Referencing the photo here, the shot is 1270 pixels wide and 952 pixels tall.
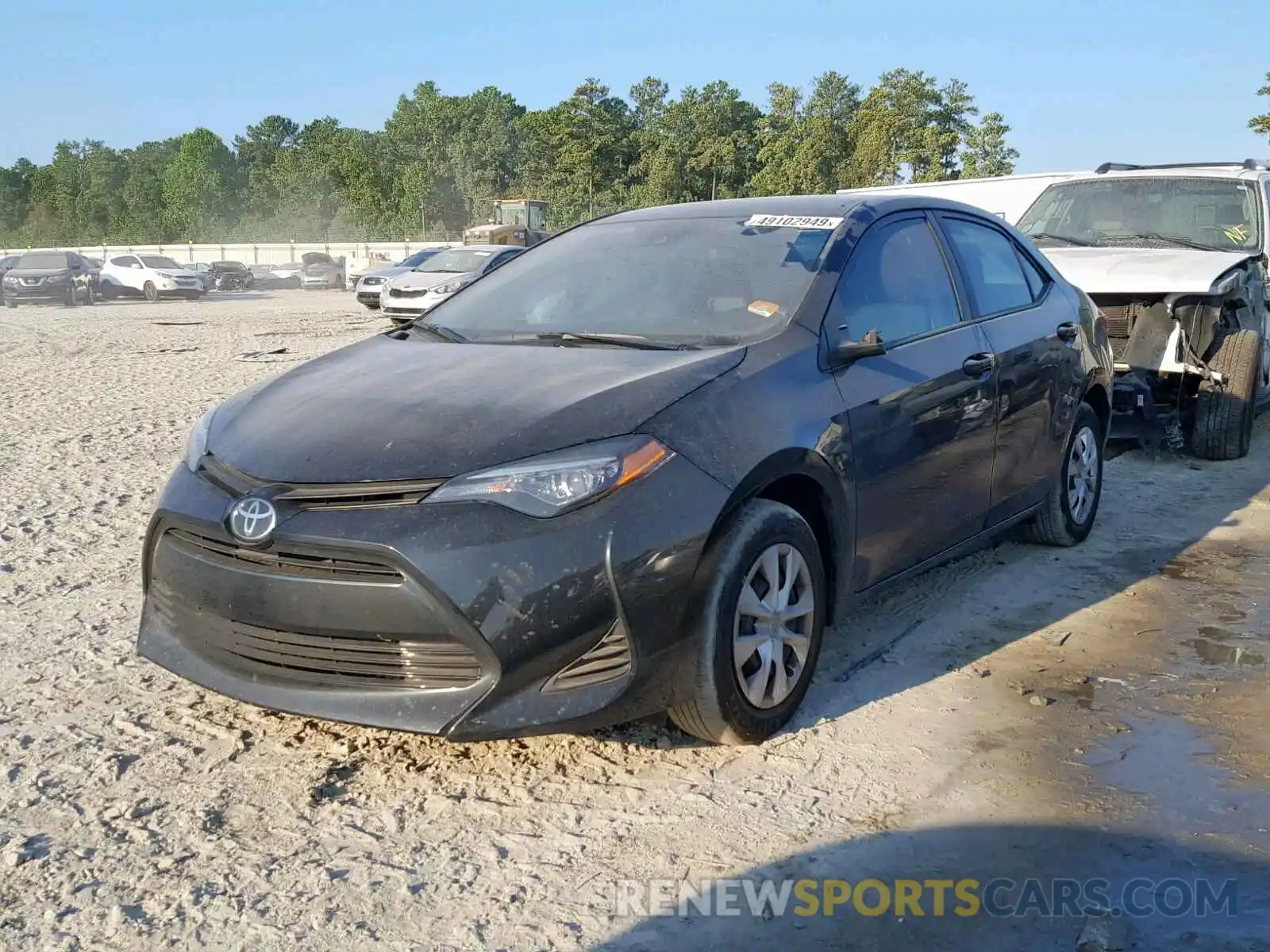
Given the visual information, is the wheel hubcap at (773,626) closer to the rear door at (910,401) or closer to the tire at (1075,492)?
the rear door at (910,401)

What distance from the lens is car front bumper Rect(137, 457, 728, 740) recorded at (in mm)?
2941

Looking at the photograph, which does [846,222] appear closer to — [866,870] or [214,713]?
[866,870]

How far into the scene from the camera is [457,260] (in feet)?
78.8

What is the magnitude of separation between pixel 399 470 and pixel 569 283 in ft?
5.14

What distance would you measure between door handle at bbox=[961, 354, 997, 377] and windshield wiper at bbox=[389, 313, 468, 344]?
6.12ft

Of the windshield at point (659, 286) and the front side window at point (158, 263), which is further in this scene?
the front side window at point (158, 263)

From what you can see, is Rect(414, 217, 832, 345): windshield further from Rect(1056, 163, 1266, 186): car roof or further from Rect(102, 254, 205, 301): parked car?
Rect(102, 254, 205, 301): parked car

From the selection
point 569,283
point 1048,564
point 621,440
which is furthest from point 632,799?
point 1048,564

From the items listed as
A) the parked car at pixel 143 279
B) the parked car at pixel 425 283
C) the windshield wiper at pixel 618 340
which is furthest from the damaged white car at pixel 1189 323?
the parked car at pixel 143 279

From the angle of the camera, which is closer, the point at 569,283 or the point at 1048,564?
the point at 569,283

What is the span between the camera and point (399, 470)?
3.09 m

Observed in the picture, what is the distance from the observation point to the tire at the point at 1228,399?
7.89m

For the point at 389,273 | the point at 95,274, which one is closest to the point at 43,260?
the point at 95,274

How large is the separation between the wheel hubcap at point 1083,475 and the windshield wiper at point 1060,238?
3.54m
